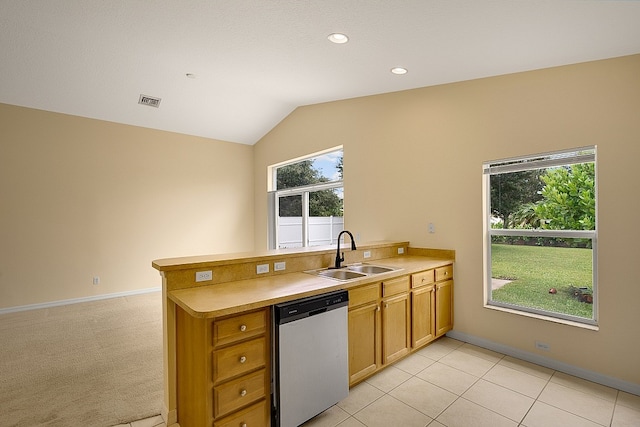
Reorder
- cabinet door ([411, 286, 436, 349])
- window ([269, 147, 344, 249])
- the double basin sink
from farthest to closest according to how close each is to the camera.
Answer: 1. window ([269, 147, 344, 249])
2. cabinet door ([411, 286, 436, 349])
3. the double basin sink

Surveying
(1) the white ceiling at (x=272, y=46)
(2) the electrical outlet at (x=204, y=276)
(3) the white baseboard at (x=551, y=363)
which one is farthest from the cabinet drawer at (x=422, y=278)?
(1) the white ceiling at (x=272, y=46)

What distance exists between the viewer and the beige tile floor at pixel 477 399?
2.07 metres

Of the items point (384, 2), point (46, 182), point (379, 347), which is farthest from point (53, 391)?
point (384, 2)

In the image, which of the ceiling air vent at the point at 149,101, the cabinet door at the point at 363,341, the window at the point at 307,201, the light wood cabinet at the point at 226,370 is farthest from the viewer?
the window at the point at 307,201

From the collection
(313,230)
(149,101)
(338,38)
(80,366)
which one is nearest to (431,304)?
(338,38)

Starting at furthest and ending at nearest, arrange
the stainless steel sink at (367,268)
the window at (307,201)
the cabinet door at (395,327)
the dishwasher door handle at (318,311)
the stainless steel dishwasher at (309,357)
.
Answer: the window at (307,201) < the stainless steel sink at (367,268) < the cabinet door at (395,327) < the dishwasher door handle at (318,311) < the stainless steel dishwasher at (309,357)

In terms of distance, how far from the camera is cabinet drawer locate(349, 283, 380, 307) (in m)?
2.37

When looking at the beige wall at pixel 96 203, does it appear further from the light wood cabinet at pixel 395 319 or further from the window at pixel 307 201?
the light wood cabinet at pixel 395 319

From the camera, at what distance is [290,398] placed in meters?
1.89

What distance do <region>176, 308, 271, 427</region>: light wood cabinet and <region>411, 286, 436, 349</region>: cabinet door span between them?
163 centimetres

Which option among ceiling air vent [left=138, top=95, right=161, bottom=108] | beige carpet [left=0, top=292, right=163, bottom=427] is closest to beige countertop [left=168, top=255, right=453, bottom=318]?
beige carpet [left=0, top=292, right=163, bottom=427]

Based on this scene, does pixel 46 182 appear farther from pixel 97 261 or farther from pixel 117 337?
pixel 117 337

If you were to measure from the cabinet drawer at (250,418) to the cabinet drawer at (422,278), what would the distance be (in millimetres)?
1725

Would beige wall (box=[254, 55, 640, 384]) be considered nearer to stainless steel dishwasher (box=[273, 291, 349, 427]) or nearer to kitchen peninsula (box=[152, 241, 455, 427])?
kitchen peninsula (box=[152, 241, 455, 427])
